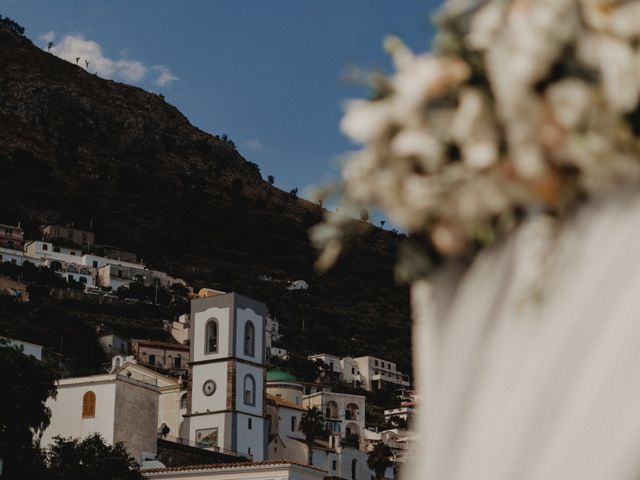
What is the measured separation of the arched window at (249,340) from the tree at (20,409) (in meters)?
28.9

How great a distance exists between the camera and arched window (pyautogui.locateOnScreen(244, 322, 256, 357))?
74.8 metres

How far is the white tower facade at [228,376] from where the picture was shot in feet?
234

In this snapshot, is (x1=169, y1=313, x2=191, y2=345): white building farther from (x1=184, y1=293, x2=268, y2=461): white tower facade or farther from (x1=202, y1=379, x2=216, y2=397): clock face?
(x1=202, y1=379, x2=216, y2=397): clock face

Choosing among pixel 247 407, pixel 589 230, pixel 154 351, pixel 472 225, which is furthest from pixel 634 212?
pixel 154 351

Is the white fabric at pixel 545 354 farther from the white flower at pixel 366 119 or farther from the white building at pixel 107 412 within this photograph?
the white building at pixel 107 412

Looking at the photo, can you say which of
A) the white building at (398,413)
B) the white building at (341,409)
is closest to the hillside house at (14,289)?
the white building at (341,409)

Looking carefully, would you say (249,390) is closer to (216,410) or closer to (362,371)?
(216,410)

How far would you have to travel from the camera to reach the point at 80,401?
5866 centimetres

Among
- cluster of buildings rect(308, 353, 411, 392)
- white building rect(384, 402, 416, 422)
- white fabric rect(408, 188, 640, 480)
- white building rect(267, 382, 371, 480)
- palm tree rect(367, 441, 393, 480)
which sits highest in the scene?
cluster of buildings rect(308, 353, 411, 392)

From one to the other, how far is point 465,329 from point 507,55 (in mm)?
751

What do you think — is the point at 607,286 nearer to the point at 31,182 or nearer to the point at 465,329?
the point at 465,329

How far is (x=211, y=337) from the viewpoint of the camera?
74812 millimetres

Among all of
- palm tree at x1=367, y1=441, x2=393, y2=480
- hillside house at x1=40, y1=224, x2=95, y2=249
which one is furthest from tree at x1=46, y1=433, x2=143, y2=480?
hillside house at x1=40, y1=224, x2=95, y2=249

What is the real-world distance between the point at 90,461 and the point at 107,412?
9.17m
